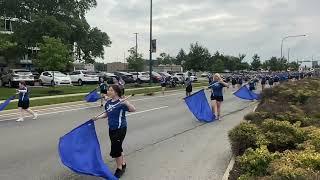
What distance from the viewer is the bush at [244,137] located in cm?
978

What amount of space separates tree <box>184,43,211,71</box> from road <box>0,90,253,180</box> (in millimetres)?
75870

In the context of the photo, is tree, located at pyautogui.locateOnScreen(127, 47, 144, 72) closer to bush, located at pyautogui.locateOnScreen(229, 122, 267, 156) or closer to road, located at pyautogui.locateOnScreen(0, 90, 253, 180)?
road, located at pyautogui.locateOnScreen(0, 90, 253, 180)

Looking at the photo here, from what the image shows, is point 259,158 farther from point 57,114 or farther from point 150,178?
point 57,114

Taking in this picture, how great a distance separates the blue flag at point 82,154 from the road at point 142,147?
26.3 inches

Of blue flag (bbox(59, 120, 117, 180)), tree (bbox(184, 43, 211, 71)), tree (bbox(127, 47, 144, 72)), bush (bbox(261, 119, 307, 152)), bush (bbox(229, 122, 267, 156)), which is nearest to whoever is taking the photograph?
blue flag (bbox(59, 120, 117, 180))

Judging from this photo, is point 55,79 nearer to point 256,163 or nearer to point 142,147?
point 142,147

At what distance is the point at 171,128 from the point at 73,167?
27.3ft

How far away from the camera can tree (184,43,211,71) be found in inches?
3748

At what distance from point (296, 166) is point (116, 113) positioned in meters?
3.18

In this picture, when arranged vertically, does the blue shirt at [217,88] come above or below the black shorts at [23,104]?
above

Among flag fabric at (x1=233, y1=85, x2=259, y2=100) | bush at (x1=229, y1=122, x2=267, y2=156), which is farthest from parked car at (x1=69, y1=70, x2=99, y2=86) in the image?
bush at (x1=229, y1=122, x2=267, y2=156)

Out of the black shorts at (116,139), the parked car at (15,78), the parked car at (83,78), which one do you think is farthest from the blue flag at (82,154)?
the parked car at (83,78)

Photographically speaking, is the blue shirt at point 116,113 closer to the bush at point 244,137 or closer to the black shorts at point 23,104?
the bush at point 244,137

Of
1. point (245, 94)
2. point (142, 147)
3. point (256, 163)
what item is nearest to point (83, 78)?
point (245, 94)
